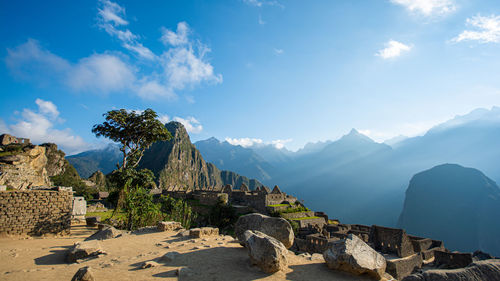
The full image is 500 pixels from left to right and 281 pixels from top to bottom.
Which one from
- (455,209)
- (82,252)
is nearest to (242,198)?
(82,252)

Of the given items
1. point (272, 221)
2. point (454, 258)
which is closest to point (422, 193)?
point (454, 258)

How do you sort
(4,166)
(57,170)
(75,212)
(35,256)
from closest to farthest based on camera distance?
1. (35,256)
2. (75,212)
3. (4,166)
4. (57,170)

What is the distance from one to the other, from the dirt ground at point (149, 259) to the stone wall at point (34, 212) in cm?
132

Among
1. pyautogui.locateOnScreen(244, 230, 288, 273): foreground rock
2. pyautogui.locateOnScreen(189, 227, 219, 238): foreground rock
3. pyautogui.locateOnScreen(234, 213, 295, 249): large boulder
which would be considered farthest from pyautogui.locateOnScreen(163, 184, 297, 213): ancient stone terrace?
pyautogui.locateOnScreen(244, 230, 288, 273): foreground rock

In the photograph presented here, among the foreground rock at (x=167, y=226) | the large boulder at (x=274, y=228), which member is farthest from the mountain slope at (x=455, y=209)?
the large boulder at (x=274, y=228)

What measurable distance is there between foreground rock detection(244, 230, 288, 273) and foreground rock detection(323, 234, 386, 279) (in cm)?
180

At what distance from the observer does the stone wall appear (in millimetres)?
12766

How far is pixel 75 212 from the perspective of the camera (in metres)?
20.5

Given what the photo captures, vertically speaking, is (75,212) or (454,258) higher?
(75,212)

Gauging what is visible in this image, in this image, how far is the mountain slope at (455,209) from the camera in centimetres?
12256

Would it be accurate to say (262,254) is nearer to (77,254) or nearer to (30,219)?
(77,254)

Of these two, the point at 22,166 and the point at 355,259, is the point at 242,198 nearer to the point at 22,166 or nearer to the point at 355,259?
the point at 22,166

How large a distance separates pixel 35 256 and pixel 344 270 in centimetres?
1208

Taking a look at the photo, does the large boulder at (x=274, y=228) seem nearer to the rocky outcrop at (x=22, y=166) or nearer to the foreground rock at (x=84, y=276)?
the foreground rock at (x=84, y=276)
